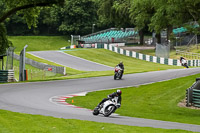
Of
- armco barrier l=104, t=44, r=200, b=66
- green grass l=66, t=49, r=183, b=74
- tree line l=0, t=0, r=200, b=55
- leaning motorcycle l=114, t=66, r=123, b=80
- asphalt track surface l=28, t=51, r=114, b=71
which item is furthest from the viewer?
green grass l=66, t=49, r=183, b=74

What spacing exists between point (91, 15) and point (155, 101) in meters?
75.3

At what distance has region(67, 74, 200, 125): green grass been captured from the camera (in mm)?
19172

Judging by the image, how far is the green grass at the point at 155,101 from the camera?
1917cm

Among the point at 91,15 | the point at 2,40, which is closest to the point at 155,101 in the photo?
the point at 2,40

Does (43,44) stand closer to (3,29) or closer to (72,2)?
(72,2)

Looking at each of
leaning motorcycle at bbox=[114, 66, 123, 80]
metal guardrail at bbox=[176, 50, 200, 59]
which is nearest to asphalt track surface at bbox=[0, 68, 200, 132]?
leaning motorcycle at bbox=[114, 66, 123, 80]

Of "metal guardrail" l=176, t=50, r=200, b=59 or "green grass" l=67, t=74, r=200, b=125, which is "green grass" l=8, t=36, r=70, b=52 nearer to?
"metal guardrail" l=176, t=50, r=200, b=59

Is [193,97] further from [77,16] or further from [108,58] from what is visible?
[77,16]

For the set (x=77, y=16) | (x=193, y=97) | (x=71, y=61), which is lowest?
(x=71, y=61)

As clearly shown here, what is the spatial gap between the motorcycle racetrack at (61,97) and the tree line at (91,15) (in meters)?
6.90

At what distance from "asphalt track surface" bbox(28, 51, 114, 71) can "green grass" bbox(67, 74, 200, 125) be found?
854 inches

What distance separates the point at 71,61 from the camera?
56969 mm

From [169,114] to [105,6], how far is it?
192 feet

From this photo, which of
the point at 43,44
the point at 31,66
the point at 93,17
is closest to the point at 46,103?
the point at 31,66
